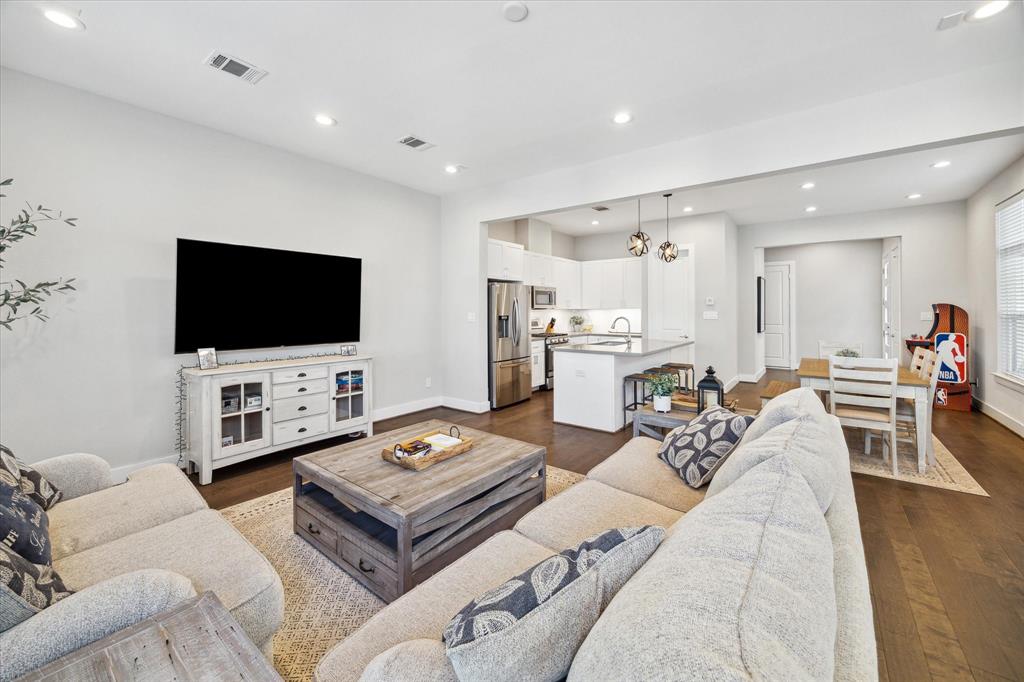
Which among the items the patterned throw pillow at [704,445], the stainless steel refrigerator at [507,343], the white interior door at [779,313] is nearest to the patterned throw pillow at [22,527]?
the patterned throw pillow at [704,445]

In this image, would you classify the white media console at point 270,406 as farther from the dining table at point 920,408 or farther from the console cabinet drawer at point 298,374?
the dining table at point 920,408

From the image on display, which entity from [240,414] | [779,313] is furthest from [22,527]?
[779,313]

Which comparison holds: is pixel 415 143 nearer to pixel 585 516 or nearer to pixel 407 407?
pixel 407 407

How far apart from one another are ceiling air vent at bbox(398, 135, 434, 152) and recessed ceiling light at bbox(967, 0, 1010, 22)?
144 inches

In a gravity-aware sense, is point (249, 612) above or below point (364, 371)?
below

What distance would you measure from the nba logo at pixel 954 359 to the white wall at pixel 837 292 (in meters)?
2.70

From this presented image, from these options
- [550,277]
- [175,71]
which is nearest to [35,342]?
[175,71]

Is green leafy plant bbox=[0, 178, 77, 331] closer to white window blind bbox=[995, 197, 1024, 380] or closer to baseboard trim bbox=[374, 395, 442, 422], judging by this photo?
baseboard trim bbox=[374, 395, 442, 422]

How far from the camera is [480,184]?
17.1 ft

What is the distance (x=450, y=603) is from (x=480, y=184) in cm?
479

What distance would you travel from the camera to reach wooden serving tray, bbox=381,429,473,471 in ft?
7.30

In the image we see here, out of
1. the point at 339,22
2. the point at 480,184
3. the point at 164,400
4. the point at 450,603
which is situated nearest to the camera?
the point at 450,603

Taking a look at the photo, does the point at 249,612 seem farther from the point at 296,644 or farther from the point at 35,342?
the point at 35,342

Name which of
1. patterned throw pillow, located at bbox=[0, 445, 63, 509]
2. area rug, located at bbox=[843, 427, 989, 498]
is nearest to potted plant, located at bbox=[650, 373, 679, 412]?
area rug, located at bbox=[843, 427, 989, 498]
